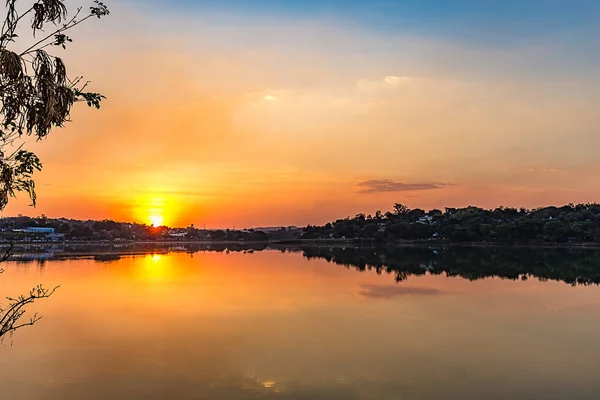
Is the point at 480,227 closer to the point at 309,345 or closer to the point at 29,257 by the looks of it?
the point at 29,257

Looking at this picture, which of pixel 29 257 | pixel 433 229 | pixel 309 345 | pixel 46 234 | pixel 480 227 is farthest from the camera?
pixel 46 234

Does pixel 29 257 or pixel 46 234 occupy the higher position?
pixel 46 234

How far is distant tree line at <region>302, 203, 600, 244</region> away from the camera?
2381 inches

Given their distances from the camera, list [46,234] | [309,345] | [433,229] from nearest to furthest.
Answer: [309,345], [433,229], [46,234]

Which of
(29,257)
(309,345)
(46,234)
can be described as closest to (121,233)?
(46,234)

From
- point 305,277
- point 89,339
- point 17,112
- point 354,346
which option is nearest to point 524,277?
point 305,277

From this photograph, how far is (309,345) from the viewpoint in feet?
36.8

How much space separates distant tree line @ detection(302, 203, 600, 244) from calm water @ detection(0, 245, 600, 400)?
43801 mm

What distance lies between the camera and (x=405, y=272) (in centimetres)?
3012

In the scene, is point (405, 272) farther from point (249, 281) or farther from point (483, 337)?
point (483, 337)

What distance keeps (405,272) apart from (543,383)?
2181 cm

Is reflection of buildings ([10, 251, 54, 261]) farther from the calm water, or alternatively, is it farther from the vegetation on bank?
the calm water

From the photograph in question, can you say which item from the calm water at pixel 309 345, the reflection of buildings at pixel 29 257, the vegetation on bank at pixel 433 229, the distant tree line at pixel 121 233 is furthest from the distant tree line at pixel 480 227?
the reflection of buildings at pixel 29 257

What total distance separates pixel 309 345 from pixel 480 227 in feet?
200
